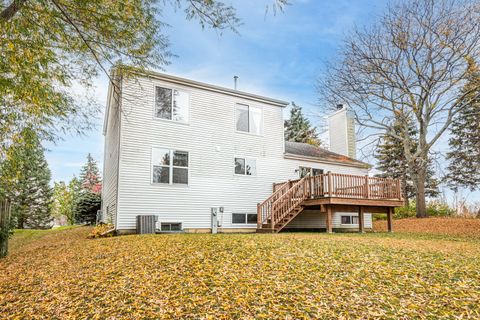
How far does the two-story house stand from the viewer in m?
11.2

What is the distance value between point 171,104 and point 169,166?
2.40 m

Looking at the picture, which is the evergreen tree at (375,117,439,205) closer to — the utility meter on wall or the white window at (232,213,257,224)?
the white window at (232,213,257,224)

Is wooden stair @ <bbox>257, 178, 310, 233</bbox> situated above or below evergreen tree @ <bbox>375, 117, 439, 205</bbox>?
below

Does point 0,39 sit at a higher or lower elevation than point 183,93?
lower

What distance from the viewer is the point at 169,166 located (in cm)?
1173

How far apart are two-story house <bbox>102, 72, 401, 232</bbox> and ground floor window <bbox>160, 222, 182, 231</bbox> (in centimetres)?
4

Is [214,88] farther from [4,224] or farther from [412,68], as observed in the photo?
[412,68]

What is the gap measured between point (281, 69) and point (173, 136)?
21.9 feet

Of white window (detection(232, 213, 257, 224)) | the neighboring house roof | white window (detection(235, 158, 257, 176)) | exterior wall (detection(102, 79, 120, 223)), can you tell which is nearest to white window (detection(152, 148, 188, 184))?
exterior wall (detection(102, 79, 120, 223))

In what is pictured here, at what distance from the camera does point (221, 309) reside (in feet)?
12.5

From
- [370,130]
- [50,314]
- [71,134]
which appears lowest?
[50,314]

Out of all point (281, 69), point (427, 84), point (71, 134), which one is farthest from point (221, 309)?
point (427, 84)

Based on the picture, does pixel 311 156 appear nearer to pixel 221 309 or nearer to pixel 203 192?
pixel 203 192

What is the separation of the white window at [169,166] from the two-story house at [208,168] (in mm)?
36
